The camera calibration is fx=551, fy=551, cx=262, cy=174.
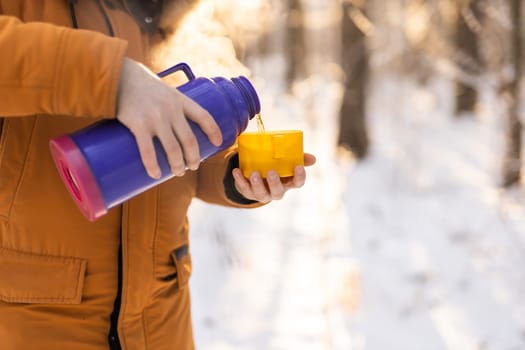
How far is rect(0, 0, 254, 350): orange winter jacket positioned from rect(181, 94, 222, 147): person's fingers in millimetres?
106

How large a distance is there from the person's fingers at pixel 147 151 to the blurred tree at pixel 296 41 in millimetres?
12826

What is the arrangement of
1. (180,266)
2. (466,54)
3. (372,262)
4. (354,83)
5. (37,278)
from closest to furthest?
1. (37,278)
2. (180,266)
3. (372,262)
4. (354,83)
5. (466,54)

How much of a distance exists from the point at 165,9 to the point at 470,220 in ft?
14.1

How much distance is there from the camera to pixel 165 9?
1.13m

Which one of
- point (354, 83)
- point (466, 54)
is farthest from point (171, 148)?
point (466, 54)

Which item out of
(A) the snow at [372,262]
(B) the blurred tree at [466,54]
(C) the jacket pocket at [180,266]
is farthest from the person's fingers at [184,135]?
(B) the blurred tree at [466,54]

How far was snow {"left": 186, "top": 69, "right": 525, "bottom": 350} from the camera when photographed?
3137 millimetres

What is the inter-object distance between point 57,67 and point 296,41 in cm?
1348

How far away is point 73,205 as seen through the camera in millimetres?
968

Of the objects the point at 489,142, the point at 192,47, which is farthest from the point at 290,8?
the point at 192,47

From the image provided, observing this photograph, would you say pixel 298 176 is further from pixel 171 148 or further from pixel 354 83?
pixel 354 83

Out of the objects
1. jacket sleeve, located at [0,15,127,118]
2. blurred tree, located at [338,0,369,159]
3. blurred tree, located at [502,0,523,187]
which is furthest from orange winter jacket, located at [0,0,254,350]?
blurred tree, located at [338,0,369,159]

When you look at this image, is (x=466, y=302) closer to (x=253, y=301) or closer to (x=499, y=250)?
(x=499, y=250)

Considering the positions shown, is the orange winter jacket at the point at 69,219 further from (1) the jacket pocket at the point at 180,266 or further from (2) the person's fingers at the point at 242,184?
(2) the person's fingers at the point at 242,184
